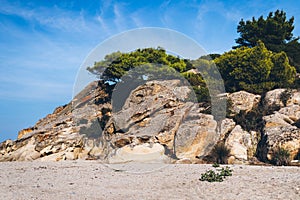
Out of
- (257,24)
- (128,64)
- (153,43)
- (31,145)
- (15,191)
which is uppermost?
(257,24)

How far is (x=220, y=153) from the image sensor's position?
13750 millimetres

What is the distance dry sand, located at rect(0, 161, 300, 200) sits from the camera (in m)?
7.73

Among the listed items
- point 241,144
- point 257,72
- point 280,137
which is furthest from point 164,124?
point 257,72

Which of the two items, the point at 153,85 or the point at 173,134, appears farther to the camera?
the point at 153,85

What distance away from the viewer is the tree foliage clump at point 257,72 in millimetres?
20812

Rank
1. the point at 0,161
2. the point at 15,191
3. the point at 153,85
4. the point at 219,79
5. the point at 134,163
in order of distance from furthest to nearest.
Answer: the point at 219,79 → the point at 153,85 → the point at 0,161 → the point at 134,163 → the point at 15,191

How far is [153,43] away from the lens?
12211mm

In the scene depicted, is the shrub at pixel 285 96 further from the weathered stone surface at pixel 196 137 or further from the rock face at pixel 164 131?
the weathered stone surface at pixel 196 137

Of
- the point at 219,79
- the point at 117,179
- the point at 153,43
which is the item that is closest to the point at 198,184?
the point at 117,179

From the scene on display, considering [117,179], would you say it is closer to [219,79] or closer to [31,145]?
[31,145]

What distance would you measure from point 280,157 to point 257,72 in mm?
9726

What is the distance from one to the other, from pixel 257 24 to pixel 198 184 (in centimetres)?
2639

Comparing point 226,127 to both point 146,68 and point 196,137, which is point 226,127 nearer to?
point 196,137

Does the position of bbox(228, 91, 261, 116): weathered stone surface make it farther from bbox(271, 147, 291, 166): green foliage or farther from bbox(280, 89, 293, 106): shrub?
bbox(271, 147, 291, 166): green foliage
